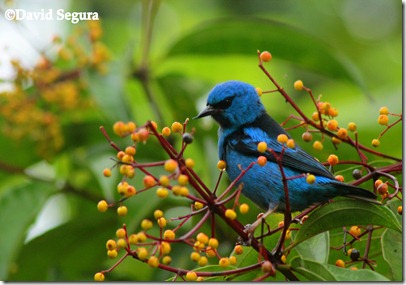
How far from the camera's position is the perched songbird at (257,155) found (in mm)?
2746

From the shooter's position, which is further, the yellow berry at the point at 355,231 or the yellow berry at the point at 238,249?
the yellow berry at the point at 355,231

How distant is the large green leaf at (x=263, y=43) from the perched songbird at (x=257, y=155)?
0.56 m

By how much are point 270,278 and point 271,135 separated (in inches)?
36.3

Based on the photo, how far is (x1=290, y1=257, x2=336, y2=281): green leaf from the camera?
212cm

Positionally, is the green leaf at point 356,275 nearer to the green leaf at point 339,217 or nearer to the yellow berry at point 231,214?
the green leaf at point 339,217

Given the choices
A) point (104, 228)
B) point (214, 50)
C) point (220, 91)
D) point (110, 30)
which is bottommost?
point (104, 228)

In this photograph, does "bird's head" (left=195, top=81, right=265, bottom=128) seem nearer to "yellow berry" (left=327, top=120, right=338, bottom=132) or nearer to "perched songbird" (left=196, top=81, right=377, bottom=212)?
"perched songbird" (left=196, top=81, right=377, bottom=212)

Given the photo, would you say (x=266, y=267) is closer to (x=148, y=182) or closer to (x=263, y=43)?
(x=148, y=182)

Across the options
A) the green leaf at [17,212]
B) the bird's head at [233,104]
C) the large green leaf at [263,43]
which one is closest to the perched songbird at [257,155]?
the bird's head at [233,104]

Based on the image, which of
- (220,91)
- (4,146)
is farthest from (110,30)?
(220,91)

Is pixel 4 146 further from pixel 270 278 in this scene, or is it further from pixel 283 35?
pixel 270 278

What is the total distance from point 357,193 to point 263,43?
1520 mm

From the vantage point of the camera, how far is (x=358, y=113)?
4434mm

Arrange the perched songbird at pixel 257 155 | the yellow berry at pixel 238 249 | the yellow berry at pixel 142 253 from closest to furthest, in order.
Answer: the yellow berry at pixel 142 253 < the yellow berry at pixel 238 249 < the perched songbird at pixel 257 155
